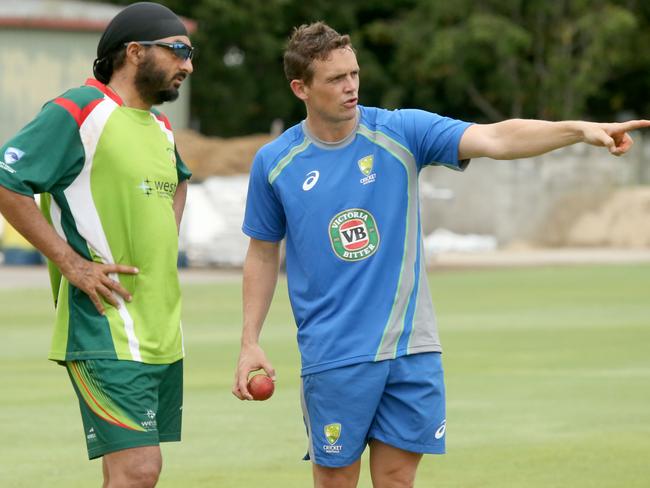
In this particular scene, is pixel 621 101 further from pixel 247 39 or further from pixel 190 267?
pixel 190 267

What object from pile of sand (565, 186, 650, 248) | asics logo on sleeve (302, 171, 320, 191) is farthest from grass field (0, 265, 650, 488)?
pile of sand (565, 186, 650, 248)

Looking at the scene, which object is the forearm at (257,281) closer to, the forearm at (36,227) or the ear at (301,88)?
the ear at (301,88)

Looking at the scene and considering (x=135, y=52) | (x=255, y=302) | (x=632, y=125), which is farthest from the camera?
(x=255, y=302)

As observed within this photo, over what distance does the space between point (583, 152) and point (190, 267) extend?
13.7 meters

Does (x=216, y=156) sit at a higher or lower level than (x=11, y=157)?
lower

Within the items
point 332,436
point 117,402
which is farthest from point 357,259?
point 117,402

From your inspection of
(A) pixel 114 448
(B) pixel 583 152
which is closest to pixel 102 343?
(A) pixel 114 448

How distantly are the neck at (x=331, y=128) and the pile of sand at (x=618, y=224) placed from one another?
3122cm

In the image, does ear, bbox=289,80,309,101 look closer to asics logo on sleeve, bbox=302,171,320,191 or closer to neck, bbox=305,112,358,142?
neck, bbox=305,112,358,142

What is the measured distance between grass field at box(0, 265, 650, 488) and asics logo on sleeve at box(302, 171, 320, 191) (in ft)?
9.66

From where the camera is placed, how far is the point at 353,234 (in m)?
5.93

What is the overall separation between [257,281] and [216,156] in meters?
31.3

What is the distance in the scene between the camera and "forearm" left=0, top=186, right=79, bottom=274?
590 centimetres

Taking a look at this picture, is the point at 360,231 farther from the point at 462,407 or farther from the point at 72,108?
the point at 462,407
